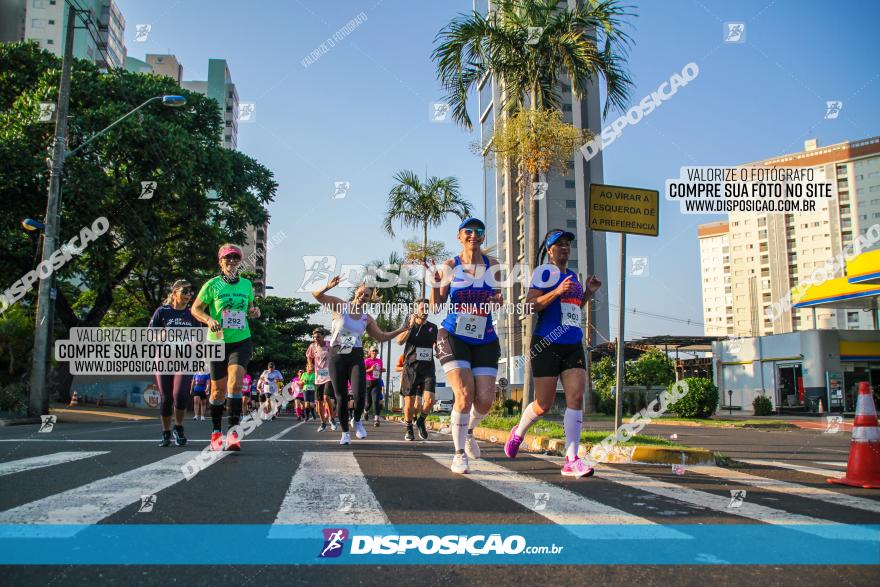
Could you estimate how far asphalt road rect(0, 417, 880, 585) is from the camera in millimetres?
2680

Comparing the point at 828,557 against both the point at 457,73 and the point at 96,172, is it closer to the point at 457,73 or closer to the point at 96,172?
the point at 457,73

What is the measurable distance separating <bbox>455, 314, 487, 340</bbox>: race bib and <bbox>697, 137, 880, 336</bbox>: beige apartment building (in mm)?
105206

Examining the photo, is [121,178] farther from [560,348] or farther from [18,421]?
[560,348]

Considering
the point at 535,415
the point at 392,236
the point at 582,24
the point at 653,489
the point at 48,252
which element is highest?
the point at 582,24

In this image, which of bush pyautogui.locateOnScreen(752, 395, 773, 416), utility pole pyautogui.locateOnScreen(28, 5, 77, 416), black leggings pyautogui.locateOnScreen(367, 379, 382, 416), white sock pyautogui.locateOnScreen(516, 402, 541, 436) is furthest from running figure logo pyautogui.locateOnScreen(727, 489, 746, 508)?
bush pyautogui.locateOnScreen(752, 395, 773, 416)

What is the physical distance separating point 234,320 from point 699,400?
74.2 ft

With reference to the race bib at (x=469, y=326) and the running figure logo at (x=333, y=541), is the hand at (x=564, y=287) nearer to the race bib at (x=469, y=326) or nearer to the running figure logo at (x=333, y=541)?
the race bib at (x=469, y=326)

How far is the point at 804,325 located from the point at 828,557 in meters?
121

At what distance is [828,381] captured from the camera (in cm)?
3422

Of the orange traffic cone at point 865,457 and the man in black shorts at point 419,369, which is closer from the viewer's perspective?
the orange traffic cone at point 865,457

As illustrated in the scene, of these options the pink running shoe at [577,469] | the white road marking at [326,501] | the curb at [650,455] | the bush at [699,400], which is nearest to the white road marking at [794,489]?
the curb at [650,455]

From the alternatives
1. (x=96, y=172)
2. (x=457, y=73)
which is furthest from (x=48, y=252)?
(x=457, y=73)

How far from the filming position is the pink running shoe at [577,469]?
18.2ft

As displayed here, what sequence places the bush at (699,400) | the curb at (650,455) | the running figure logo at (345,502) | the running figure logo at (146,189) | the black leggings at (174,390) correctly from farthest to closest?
the bush at (699,400) < the running figure logo at (146,189) < the black leggings at (174,390) < the curb at (650,455) < the running figure logo at (345,502)
